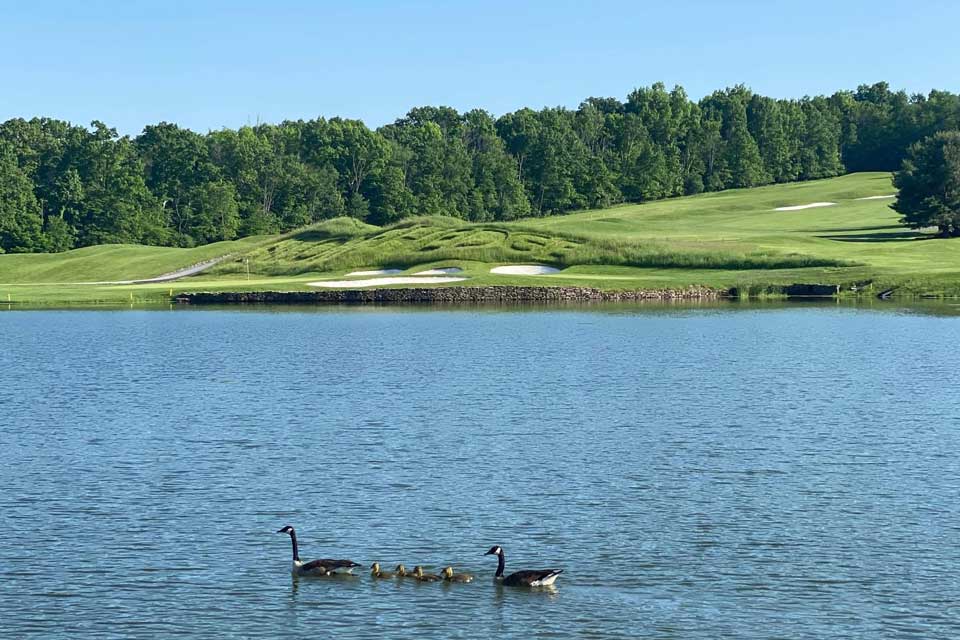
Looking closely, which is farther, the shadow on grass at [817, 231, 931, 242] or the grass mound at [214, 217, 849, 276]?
the shadow on grass at [817, 231, 931, 242]

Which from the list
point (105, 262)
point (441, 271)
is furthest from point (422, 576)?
point (105, 262)

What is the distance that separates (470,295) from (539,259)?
44.4 feet

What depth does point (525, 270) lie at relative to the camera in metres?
111

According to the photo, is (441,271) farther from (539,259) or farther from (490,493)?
(490,493)

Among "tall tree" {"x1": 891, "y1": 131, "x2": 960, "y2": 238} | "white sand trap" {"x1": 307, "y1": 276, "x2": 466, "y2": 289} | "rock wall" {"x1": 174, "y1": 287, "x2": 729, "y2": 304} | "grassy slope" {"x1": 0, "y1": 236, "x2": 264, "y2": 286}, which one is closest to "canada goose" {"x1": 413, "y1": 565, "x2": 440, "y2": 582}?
"rock wall" {"x1": 174, "y1": 287, "x2": 729, "y2": 304}

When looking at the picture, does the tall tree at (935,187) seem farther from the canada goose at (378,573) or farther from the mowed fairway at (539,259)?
the canada goose at (378,573)

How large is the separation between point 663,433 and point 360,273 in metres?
77.5

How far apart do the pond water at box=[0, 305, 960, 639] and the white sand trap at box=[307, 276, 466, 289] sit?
144 feet

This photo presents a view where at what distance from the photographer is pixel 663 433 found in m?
40.2

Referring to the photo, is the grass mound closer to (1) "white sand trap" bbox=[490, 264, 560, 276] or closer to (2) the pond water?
(1) "white sand trap" bbox=[490, 264, 560, 276]

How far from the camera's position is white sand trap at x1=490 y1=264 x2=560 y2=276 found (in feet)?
361

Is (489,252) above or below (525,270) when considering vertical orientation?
above

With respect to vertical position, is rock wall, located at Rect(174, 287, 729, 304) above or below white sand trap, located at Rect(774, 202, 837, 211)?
below

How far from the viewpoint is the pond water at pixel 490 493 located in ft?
76.2
